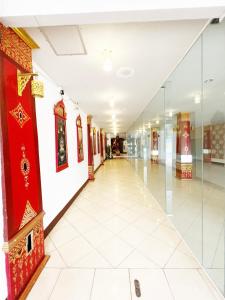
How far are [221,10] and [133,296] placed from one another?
2872 millimetres

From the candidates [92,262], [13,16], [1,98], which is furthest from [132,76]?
[92,262]

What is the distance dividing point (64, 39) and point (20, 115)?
109 centimetres

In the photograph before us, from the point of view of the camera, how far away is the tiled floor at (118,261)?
5.60ft

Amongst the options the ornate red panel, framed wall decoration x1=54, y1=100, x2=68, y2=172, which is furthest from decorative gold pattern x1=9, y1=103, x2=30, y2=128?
framed wall decoration x1=54, y1=100, x2=68, y2=172

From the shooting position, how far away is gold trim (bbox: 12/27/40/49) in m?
1.73

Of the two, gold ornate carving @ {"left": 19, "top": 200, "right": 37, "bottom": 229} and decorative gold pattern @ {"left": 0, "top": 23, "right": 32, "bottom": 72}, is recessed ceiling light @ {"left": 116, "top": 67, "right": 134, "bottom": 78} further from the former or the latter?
gold ornate carving @ {"left": 19, "top": 200, "right": 37, "bottom": 229}

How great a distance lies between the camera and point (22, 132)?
181 cm

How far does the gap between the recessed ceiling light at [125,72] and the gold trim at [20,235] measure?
2722mm

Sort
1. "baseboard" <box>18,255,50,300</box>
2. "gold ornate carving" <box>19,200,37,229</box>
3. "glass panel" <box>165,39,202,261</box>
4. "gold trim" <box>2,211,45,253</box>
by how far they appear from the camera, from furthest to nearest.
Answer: "glass panel" <box>165,39,202,261</box> → "gold ornate carving" <box>19,200,37,229</box> → "baseboard" <box>18,255,50,300</box> → "gold trim" <box>2,211,45,253</box>

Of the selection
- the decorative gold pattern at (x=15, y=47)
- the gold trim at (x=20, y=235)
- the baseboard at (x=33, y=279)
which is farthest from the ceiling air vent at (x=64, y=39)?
the baseboard at (x=33, y=279)

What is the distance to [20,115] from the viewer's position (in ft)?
5.85

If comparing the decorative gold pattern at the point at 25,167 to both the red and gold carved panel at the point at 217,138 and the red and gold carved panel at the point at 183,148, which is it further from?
the red and gold carved panel at the point at 183,148

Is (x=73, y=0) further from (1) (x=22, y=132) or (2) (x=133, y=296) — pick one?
(2) (x=133, y=296)

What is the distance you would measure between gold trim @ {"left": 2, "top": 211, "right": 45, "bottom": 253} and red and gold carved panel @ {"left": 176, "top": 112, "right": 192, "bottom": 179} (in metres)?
5.25
